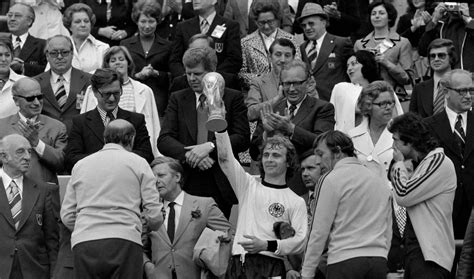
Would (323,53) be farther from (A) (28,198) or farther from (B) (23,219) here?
(B) (23,219)

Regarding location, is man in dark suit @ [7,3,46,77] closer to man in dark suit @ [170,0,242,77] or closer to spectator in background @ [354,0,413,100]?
man in dark suit @ [170,0,242,77]

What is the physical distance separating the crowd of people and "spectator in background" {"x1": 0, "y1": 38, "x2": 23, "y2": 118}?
21 millimetres

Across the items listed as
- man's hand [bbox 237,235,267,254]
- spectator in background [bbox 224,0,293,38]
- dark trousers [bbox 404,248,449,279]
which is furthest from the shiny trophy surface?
spectator in background [bbox 224,0,293,38]

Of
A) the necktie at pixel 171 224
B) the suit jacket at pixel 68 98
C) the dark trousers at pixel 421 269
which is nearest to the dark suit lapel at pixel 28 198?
the necktie at pixel 171 224

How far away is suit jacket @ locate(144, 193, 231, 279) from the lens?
38.3 feet

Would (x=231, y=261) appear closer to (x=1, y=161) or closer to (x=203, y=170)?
(x=203, y=170)

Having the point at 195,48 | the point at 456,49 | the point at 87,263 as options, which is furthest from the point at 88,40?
the point at 87,263

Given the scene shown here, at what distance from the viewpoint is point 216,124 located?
11.6 m

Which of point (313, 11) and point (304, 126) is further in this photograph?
point (313, 11)

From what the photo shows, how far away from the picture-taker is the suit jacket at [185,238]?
11672 mm

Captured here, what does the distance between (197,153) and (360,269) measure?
2.50m

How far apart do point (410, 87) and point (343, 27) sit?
1.48 meters

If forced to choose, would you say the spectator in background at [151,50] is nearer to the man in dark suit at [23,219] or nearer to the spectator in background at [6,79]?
the spectator in background at [6,79]

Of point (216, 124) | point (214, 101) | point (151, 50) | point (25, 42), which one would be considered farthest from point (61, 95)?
point (216, 124)
